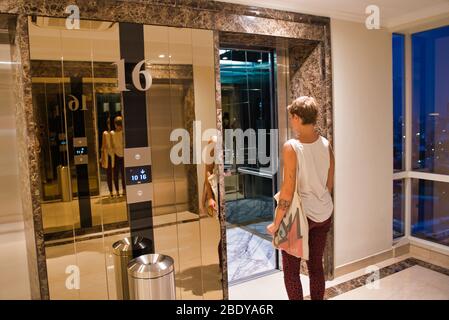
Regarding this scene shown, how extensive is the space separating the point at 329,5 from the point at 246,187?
79.7 inches

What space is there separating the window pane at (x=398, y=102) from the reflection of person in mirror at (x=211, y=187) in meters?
2.53

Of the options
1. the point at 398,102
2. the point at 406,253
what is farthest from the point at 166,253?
the point at 398,102

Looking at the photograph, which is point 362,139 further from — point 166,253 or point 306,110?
point 166,253

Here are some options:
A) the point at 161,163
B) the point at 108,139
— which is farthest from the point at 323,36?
the point at 108,139

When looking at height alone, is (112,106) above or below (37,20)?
below

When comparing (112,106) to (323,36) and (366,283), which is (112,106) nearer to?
(323,36)

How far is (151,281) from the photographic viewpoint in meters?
2.37

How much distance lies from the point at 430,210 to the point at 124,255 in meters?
3.62

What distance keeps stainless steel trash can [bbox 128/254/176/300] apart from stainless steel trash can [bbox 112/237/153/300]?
0.14 meters

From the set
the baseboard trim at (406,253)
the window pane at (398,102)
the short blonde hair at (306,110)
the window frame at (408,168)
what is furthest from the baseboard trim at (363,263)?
the short blonde hair at (306,110)

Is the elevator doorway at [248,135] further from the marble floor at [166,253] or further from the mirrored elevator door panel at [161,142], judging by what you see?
the mirrored elevator door panel at [161,142]

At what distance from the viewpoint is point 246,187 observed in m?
4.15

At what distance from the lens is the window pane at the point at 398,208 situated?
174 inches

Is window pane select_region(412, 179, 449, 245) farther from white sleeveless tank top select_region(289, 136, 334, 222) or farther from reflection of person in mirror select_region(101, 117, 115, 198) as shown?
reflection of person in mirror select_region(101, 117, 115, 198)
